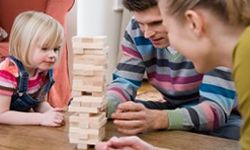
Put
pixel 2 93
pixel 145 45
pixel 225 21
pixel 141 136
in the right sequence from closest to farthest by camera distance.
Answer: pixel 225 21 < pixel 141 136 < pixel 2 93 < pixel 145 45

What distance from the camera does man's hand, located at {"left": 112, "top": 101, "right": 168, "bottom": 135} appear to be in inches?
50.4

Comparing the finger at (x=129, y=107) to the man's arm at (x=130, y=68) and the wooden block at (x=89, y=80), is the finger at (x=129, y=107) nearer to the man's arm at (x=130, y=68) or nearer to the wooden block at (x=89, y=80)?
the wooden block at (x=89, y=80)

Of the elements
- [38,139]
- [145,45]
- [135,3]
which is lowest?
[38,139]

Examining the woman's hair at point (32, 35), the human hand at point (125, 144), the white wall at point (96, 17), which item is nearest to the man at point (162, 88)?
the human hand at point (125, 144)

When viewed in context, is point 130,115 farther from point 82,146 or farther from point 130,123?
point 82,146

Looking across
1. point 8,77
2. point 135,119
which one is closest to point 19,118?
point 8,77

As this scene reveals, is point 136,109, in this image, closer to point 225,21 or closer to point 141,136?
point 141,136

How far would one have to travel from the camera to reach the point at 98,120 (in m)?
1.17

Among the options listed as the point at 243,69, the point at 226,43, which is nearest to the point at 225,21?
the point at 226,43

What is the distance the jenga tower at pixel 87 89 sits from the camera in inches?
45.4

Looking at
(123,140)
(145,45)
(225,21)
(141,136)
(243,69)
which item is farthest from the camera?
(145,45)

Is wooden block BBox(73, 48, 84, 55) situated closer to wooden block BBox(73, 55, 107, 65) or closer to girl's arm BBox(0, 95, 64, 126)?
wooden block BBox(73, 55, 107, 65)

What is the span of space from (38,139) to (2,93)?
25cm

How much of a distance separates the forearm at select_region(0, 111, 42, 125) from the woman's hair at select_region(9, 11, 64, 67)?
188 mm
